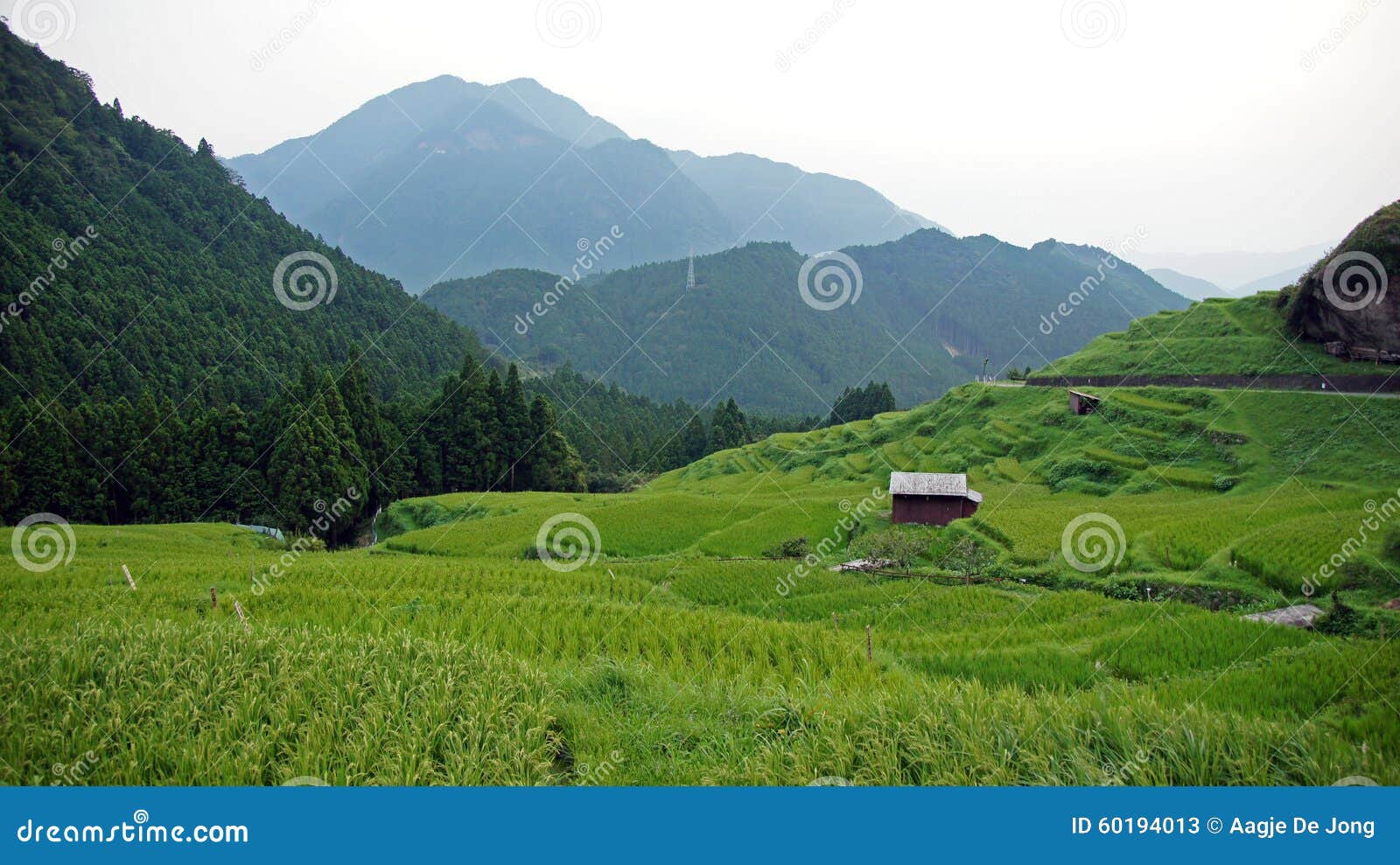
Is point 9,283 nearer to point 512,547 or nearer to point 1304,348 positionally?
point 512,547

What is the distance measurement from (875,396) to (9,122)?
111 metres

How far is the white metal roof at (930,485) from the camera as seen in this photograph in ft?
78.7

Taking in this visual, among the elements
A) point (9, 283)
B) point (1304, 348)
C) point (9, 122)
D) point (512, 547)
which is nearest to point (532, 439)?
point (512, 547)

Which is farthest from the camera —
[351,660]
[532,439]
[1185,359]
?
[532,439]

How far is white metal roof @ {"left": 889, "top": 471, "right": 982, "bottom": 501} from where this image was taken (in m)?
24.0

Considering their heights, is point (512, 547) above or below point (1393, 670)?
above

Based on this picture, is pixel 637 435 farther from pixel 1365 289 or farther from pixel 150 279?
pixel 1365 289

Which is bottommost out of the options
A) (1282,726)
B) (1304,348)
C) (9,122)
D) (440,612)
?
(1282,726)

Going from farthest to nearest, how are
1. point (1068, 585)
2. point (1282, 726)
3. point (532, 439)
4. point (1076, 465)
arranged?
point (532, 439) → point (1076, 465) → point (1068, 585) → point (1282, 726)

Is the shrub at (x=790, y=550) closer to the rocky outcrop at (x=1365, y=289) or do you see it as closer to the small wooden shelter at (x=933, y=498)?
the small wooden shelter at (x=933, y=498)

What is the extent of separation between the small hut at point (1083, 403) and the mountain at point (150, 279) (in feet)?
231

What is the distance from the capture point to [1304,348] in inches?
1358

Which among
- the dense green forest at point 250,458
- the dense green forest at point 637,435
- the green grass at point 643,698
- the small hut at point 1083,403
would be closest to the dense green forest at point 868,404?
the dense green forest at point 637,435

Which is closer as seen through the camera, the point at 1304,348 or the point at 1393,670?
the point at 1393,670
